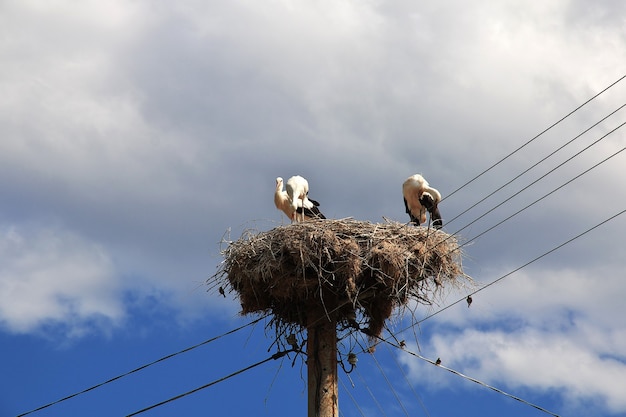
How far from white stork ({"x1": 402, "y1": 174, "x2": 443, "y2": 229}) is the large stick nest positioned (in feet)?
12.2

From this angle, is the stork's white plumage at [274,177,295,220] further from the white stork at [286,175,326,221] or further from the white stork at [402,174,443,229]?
the white stork at [402,174,443,229]

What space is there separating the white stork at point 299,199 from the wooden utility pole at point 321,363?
4132 mm

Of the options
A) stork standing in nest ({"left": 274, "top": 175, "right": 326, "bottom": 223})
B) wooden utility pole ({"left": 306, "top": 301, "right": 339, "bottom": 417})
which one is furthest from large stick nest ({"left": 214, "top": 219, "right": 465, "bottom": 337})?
stork standing in nest ({"left": 274, "top": 175, "right": 326, "bottom": 223})

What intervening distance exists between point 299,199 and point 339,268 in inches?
176

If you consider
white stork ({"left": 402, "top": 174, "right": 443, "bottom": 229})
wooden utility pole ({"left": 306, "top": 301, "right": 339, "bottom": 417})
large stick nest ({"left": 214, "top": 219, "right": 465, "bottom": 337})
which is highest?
white stork ({"left": 402, "top": 174, "right": 443, "bottom": 229})

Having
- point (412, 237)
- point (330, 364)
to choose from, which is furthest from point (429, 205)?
point (330, 364)

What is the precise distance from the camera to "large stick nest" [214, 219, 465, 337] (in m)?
12.5

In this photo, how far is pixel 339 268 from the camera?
12.5 metres

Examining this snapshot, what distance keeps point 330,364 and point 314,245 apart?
126 centimetres

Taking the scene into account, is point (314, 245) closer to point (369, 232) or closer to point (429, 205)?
point (369, 232)

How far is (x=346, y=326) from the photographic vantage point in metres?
13.0

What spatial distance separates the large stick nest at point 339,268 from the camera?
12508mm

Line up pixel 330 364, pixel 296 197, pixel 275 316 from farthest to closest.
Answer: pixel 296 197
pixel 275 316
pixel 330 364

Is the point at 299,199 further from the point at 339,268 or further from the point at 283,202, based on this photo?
the point at 339,268
